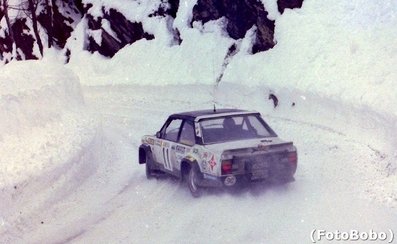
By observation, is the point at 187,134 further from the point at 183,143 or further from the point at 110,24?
the point at 110,24

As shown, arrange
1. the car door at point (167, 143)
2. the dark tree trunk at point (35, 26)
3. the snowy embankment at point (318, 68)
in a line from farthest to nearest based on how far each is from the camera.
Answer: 1. the dark tree trunk at point (35, 26)
2. the snowy embankment at point (318, 68)
3. the car door at point (167, 143)

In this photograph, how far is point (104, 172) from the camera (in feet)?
38.4

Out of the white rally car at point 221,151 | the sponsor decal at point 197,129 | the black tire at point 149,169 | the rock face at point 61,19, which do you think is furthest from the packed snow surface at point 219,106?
the rock face at point 61,19

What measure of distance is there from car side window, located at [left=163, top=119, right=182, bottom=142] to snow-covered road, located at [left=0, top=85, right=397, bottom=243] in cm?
90

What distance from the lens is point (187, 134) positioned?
9656 millimetres

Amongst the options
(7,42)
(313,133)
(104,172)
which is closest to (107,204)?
(104,172)

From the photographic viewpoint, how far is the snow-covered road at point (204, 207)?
23.5ft

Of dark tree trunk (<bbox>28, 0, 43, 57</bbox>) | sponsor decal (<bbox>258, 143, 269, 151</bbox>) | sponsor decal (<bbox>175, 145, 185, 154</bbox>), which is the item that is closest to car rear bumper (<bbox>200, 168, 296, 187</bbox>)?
sponsor decal (<bbox>258, 143, 269, 151</bbox>)

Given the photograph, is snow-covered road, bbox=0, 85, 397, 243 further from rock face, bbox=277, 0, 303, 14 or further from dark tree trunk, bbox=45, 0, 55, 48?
dark tree trunk, bbox=45, 0, 55, 48

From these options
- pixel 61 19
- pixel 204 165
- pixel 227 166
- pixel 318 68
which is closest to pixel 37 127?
pixel 204 165

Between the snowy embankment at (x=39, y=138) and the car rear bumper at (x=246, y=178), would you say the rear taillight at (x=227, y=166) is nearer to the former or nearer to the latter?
the car rear bumper at (x=246, y=178)

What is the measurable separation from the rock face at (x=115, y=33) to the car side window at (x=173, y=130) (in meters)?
17.6

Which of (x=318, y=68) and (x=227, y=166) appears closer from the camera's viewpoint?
(x=227, y=166)

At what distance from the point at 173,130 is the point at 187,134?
689mm
